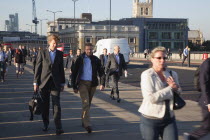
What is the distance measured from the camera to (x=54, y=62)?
6.78 meters

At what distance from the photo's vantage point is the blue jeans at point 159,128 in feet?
13.4

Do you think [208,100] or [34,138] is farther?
[34,138]

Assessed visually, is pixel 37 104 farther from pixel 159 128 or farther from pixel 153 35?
pixel 153 35

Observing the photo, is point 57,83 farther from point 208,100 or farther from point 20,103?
point 20,103

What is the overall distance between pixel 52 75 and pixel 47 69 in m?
0.16

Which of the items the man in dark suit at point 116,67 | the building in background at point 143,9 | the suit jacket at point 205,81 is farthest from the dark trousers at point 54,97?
the building in background at point 143,9

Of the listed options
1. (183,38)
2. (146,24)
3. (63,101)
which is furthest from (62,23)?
(63,101)

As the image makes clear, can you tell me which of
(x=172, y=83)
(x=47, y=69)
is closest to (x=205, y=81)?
(x=172, y=83)

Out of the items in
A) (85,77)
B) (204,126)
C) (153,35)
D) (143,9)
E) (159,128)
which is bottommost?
(204,126)

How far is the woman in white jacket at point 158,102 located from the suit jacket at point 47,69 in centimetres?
289

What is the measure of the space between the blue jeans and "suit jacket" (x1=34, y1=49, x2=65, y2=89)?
289 centimetres

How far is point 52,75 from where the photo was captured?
22.0 feet

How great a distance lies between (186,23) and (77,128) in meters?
107

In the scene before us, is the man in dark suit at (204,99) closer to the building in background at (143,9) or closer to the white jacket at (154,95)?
the white jacket at (154,95)
